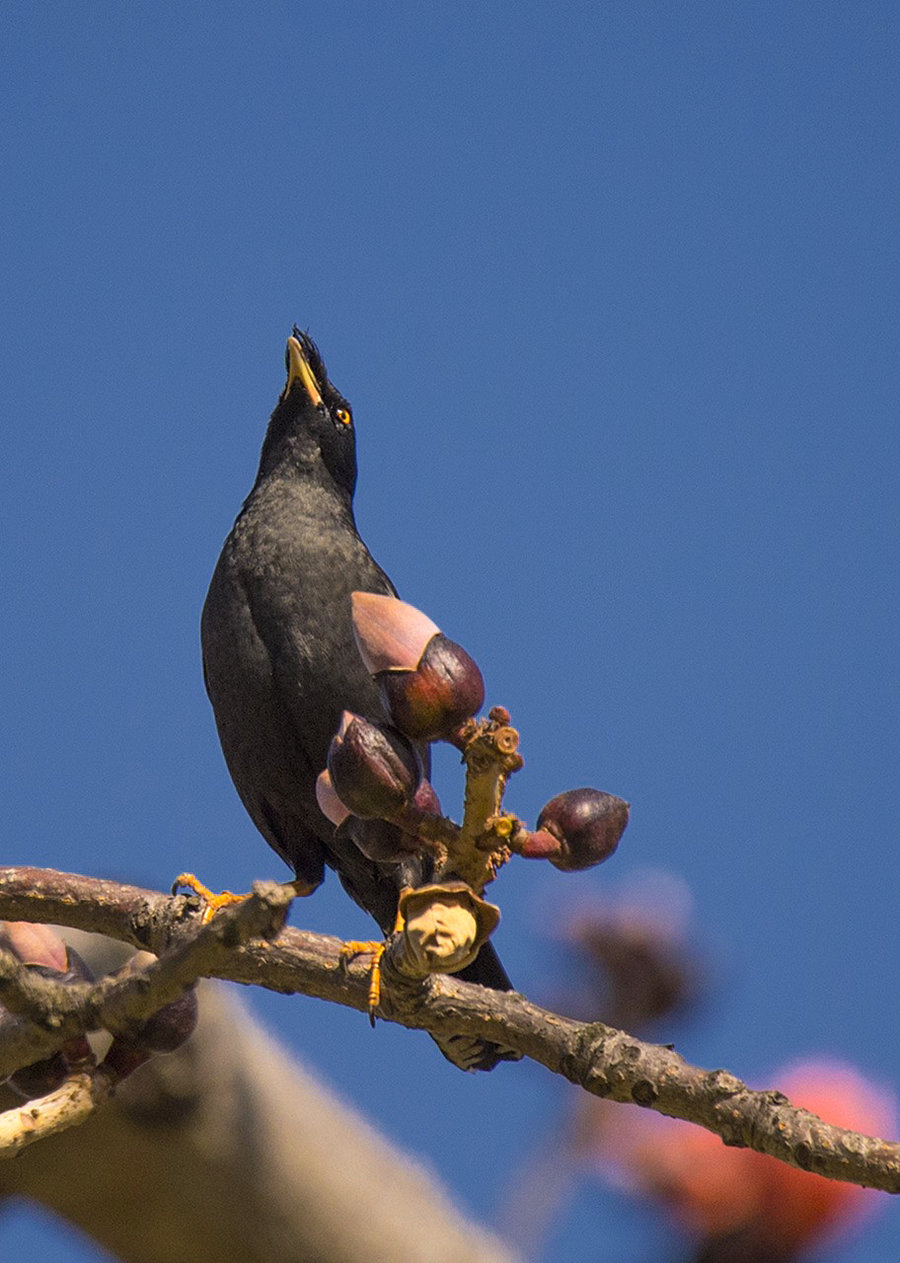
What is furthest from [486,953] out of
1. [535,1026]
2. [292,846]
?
[535,1026]

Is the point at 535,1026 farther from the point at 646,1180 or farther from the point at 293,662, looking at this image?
the point at 293,662

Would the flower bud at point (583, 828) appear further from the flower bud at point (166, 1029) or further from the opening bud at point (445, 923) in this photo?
the flower bud at point (166, 1029)

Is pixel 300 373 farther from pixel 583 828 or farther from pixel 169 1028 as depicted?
pixel 583 828

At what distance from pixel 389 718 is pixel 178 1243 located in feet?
2.62

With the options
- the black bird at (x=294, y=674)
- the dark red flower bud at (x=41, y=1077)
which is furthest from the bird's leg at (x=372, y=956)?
the black bird at (x=294, y=674)

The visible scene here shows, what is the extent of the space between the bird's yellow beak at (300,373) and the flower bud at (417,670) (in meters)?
4.38

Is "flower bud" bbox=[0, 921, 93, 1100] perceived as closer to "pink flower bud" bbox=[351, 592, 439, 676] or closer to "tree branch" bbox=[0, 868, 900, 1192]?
"tree branch" bbox=[0, 868, 900, 1192]

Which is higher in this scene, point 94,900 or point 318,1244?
point 94,900

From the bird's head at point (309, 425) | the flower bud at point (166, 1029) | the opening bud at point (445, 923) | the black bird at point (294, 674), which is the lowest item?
the flower bud at point (166, 1029)

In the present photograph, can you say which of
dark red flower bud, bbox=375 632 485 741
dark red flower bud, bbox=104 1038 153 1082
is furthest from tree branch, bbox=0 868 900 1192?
dark red flower bud, bbox=375 632 485 741

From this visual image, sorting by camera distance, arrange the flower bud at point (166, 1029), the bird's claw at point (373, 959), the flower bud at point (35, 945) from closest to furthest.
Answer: the flower bud at point (166, 1029)
the flower bud at point (35, 945)
the bird's claw at point (373, 959)

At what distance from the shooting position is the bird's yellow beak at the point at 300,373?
21.2ft

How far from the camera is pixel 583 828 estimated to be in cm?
212

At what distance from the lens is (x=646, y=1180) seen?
7.05ft
